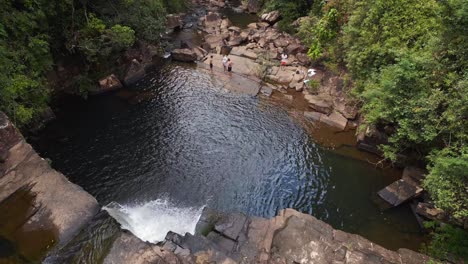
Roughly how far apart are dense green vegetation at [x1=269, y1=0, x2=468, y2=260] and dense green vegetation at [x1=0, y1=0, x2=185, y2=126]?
54.2 ft

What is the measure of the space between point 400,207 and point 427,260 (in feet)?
13.0

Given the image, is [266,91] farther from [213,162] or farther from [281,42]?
[213,162]

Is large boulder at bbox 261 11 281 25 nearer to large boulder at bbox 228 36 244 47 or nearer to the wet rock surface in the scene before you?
large boulder at bbox 228 36 244 47

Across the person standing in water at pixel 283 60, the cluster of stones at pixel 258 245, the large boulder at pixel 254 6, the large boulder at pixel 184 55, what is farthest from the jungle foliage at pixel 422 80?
A: the large boulder at pixel 254 6

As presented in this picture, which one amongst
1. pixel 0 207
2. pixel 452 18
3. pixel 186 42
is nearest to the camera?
pixel 0 207

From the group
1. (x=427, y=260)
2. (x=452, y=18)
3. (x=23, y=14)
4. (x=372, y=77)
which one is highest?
(x=452, y=18)

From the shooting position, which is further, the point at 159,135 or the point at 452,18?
the point at 159,135

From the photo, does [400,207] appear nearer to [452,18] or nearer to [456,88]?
[456,88]

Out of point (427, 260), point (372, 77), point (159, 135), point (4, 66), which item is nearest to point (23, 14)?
point (4, 66)

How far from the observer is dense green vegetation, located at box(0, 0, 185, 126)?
15836 millimetres

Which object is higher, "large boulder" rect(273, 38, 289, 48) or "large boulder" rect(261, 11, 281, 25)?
"large boulder" rect(261, 11, 281, 25)

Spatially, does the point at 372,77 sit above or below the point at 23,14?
below

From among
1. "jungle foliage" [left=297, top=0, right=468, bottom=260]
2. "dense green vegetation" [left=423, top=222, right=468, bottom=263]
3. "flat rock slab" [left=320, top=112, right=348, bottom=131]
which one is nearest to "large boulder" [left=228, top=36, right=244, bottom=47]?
"jungle foliage" [left=297, top=0, right=468, bottom=260]

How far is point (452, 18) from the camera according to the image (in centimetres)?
1407
